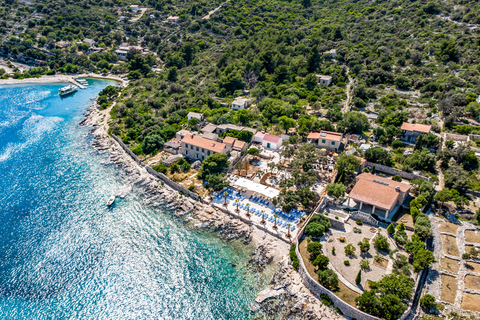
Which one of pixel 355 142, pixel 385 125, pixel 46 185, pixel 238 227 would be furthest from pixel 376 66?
pixel 46 185

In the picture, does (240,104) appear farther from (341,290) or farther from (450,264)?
(450,264)

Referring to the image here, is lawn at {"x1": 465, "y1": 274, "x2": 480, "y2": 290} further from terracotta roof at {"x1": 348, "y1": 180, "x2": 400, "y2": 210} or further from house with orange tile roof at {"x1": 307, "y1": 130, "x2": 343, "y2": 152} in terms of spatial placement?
house with orange tile roof at {"x1": 307, "y1": 130, "x2": 343, "y2": 152}

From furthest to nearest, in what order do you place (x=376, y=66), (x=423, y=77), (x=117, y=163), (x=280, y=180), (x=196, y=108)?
(x=376, y=66) < (x=423, y=77) < (x=196, y=108) < (x=117, y=163) < (x=280, y=180)

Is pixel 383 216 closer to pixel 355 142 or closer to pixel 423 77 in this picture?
pixel 355 142

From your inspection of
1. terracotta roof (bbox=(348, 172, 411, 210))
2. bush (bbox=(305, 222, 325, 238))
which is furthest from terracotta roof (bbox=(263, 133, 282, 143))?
bush (bbox=(305, 222, 325, 238))

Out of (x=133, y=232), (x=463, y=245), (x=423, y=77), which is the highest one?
(x=423, y=77)

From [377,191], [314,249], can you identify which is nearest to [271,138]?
[377,191]
